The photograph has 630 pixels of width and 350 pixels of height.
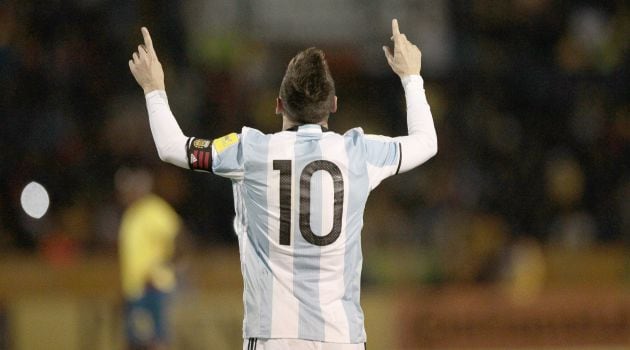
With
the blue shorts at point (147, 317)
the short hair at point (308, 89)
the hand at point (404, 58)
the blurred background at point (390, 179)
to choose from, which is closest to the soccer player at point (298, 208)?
the short hair at point (308, 89)

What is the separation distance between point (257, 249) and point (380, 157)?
0.51m

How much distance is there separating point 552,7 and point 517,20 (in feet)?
1.50

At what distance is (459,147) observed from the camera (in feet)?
42.4

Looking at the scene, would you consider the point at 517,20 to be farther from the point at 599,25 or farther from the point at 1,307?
the point at 1,307

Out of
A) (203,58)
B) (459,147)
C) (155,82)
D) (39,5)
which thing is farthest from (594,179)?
(155,82)

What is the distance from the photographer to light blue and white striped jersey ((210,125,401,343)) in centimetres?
379

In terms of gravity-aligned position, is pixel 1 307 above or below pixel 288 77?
below

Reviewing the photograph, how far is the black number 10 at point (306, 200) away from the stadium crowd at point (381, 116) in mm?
7761

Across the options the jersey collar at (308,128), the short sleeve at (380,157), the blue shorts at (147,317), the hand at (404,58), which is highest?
the hand at (404,58)

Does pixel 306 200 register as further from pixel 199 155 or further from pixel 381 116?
pixel 381 116

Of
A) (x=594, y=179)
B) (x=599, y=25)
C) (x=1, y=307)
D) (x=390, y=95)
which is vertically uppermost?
(x=599, y=25)

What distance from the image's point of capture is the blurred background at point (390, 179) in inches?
434

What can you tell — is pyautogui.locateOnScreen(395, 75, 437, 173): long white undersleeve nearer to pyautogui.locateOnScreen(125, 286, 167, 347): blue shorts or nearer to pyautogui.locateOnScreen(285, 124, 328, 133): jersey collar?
pyautogui.locateOnScreen(285, 124, 328, 133): jersey collar

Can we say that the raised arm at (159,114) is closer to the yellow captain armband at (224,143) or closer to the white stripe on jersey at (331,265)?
the yellow captain armband at (224,143)
